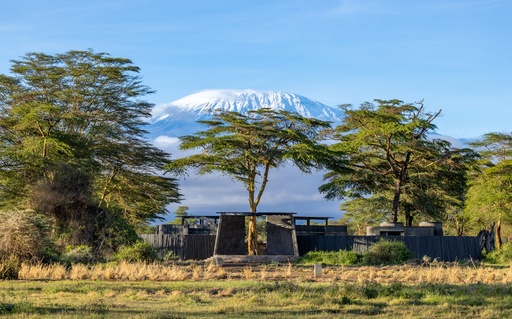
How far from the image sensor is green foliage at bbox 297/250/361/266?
104ft

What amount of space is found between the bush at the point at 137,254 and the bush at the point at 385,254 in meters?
8.93

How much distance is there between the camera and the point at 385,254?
30906 millimetres

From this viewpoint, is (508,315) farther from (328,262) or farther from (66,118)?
(66,118)

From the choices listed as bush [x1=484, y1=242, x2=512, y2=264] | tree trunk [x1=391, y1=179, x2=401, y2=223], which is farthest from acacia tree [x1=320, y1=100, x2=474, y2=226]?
bush [x1=484, y1=242, x2=512, y2=264]

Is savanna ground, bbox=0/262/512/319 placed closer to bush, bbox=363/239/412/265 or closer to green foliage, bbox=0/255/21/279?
green foliage, bbox=0/255/21/279

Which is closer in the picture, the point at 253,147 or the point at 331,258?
the point at 331,258

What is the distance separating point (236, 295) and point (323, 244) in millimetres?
19263

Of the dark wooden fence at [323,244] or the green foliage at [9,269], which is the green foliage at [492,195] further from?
the green foliage at [9,269]

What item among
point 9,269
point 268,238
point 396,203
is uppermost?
point 396,203

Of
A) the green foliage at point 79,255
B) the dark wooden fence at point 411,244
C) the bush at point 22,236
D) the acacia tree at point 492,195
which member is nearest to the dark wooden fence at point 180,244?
the dark wooden fence at point 411,244

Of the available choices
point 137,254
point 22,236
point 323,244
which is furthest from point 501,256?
point 22,236

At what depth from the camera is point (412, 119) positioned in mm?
48719

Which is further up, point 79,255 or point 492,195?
point 492,195

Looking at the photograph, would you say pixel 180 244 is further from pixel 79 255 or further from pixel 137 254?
pixel 79 255
